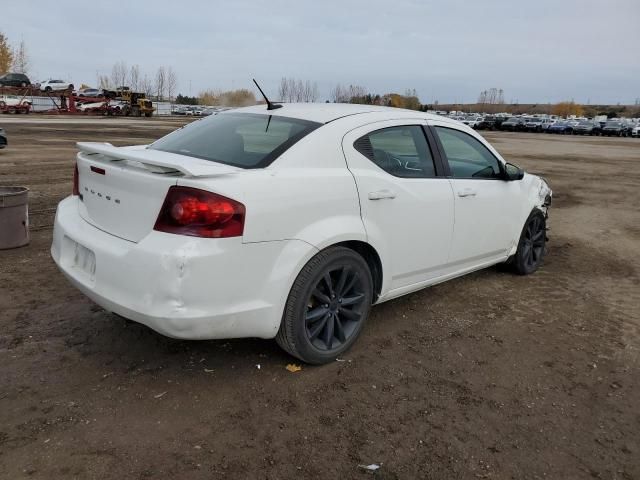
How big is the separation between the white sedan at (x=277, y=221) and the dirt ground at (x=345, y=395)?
39 centimetres

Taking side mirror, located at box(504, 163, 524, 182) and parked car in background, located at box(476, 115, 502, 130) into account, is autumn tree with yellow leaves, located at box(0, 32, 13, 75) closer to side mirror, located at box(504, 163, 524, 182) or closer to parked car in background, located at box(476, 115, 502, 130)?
parked car in background, located at box(476, 115, 502, 130)

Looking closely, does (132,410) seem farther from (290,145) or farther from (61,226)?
(290,145)

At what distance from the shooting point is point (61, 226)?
11.9 feet

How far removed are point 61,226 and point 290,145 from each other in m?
1.62

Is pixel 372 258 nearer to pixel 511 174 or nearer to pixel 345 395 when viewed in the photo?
pixel 345 395

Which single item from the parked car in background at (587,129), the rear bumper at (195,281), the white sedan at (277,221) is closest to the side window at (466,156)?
the white sedan at (277,221)

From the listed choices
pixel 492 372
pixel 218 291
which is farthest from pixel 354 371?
pixel 218 291

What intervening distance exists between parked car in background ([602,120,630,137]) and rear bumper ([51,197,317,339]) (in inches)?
2639

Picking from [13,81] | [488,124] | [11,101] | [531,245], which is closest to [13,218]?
[531,245]

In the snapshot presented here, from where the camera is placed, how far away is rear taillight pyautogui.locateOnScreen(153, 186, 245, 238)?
2.85 m

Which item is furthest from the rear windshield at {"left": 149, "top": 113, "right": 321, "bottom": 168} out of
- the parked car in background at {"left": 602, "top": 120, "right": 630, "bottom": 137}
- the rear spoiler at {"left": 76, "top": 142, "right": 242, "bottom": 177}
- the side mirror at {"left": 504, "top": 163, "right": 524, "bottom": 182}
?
the parked car in background at {"left": 602, "top": 120, "right": 630, "bottom": 137}

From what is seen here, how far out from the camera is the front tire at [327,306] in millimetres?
3264

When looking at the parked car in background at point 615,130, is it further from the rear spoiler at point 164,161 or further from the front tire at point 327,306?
the rear spoiler at point 164,161

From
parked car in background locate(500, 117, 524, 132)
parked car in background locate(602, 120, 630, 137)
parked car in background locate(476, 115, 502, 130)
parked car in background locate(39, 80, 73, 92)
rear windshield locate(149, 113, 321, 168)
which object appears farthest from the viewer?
parked car in background locate(476, 115, 502, 130)
